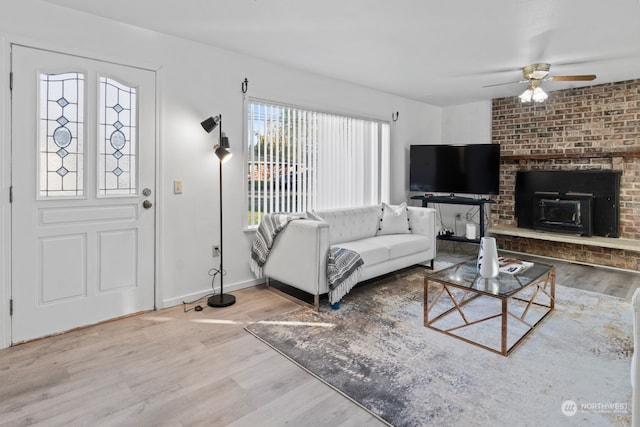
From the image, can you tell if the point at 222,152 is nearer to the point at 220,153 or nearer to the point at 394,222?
the point at 220,153

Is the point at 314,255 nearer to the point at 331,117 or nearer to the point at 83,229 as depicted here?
the point at 83,229

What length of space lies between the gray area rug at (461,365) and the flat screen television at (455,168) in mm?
2316

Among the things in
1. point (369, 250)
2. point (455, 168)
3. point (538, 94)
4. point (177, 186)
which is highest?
point (538, 94)

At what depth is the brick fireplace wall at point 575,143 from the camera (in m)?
4.54

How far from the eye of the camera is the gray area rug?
1.82 m

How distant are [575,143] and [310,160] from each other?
11.9 ft

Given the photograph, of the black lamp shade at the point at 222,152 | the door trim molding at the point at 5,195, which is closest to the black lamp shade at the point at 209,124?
the black lamp shade at the point at 222,152

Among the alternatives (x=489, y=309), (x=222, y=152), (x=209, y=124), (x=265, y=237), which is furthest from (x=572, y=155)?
(x=209, y=124)

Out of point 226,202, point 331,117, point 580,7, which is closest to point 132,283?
point 226,202

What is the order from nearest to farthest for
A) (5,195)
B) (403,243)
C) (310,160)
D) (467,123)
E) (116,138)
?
1. (5,195)
2. (116,138)
3. (403,243)
4. (310,160)
5. (467,123)

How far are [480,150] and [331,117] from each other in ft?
7.50

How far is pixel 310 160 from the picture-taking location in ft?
14.3

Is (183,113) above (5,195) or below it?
above

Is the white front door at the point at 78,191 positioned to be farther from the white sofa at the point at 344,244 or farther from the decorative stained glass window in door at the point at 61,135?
the white sofa at the point at 344,244
